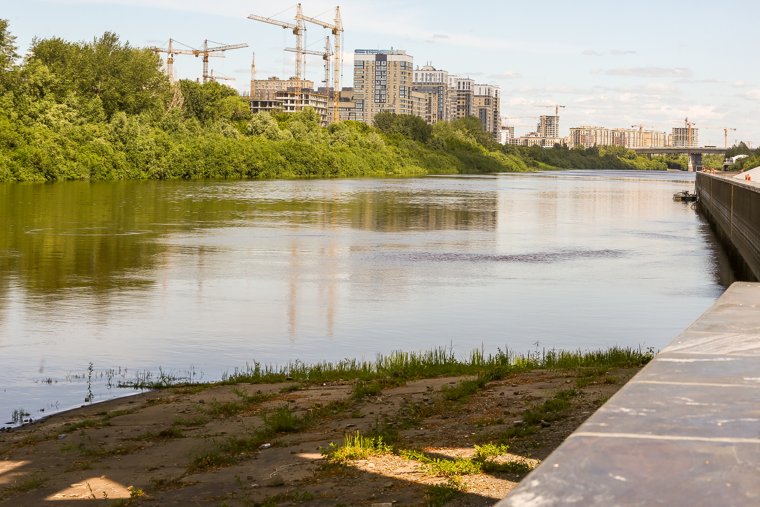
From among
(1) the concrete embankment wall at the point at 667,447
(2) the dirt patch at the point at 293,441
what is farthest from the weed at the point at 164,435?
(1) the concrete embankment wall at the point at 667,447

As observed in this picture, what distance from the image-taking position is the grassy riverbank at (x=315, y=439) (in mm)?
8195

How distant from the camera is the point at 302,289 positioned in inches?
1025

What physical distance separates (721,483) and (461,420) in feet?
24.6

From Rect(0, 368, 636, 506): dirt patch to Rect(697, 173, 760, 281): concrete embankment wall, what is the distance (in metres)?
20.1

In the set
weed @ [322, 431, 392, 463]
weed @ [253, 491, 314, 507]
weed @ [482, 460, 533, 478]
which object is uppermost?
weed @ [482, 460, 533, 478]

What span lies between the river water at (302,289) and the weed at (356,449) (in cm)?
480

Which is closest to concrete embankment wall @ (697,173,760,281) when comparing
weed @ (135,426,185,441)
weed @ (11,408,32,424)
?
weed @ (11,408,32,424)

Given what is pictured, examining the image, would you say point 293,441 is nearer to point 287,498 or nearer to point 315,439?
point 315,439

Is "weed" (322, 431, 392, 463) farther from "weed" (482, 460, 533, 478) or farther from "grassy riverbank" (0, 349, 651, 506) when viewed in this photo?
"weed" (482, 460, 533, 478)

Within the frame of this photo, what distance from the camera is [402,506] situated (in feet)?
24.2

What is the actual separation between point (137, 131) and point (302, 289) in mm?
86113

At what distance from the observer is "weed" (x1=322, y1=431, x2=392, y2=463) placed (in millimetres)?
8828

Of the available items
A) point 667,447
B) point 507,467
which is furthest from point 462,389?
point 667,447

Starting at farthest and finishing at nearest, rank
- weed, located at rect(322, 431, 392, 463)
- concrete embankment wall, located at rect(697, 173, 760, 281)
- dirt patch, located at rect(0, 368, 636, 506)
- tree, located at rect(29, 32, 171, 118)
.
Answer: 1. tree, located at rect(29, 32, 171, 118)
2. concrete embankment wall, located at rect(697, 173, 760, 281)
3. weed, located at rect(322, 431, 392, 463)
4. dirt patch, located at rect(0, 368, 636, 506)
